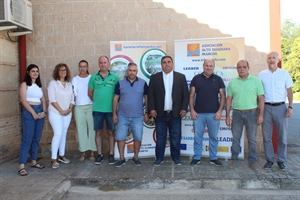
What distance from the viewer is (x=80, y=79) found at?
16.8 ft

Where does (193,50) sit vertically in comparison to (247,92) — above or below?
above

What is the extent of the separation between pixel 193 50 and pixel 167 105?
1192 millimetres

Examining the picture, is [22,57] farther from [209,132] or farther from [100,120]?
[209,132]

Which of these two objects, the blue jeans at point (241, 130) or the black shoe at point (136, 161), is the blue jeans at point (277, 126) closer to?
the blue jeans at point (241, 130)

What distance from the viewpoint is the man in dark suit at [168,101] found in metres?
4.66

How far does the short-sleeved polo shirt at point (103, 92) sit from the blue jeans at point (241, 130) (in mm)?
2183

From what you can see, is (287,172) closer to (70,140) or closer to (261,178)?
(261,178)

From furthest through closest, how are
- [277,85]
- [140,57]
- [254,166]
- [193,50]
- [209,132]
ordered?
1. [140,57]
2. [193,50]
3. [209,132]
4. [254,166]
5. [277,85]

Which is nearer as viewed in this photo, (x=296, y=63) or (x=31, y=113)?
(x=31, y=113)

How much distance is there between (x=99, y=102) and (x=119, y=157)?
1129 millimetres

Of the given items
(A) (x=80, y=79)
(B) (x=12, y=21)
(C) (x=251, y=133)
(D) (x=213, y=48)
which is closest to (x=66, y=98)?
(A) (x=80, y=79)

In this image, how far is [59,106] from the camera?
4801mm

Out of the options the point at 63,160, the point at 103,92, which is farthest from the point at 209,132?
the point at 63,160

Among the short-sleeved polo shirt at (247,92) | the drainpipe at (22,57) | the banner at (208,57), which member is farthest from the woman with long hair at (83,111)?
the short-sleeved polo shirt at (247,92)
